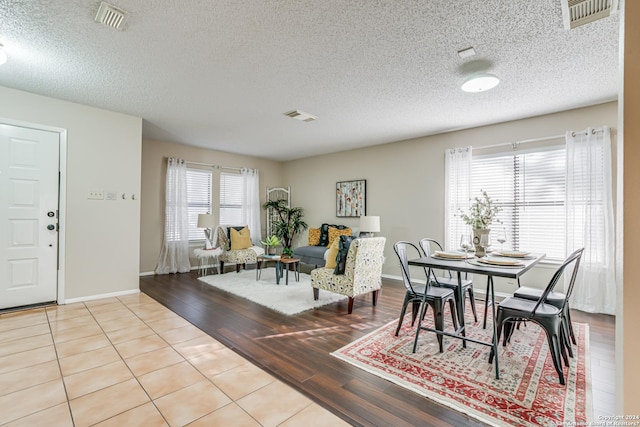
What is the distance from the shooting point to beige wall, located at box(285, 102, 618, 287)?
3.97 meters

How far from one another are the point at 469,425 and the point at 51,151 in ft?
16.7

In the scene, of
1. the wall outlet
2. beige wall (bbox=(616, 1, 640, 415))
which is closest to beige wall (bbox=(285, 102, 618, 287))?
beige wall (bbox=(616, 1, 640, 415))

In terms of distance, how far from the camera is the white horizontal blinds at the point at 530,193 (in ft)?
13.0

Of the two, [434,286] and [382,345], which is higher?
[434,286]

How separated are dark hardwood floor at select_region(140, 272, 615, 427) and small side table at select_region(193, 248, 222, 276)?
3.03ft

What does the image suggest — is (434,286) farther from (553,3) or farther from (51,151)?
(51,151)

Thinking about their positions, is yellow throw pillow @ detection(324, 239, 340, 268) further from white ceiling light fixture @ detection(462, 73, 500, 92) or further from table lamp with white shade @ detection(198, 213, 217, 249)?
table lamp with white shade @ detection(198, 213, 217, 249)

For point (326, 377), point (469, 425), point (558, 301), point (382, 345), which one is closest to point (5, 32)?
point (326, 377)

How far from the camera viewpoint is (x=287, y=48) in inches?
97.0

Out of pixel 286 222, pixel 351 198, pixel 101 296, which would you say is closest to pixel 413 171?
pixel 351 198

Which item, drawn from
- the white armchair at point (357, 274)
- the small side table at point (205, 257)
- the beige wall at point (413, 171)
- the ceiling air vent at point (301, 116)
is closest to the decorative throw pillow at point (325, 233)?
the beige wall at point (413, 171)

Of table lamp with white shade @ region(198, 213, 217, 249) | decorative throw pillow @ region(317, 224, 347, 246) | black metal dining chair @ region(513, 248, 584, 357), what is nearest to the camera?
black metal dining chair @ region(513, 248, 584, 357)

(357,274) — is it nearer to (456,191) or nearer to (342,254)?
(342,254)

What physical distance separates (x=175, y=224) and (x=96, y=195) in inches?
79.7
